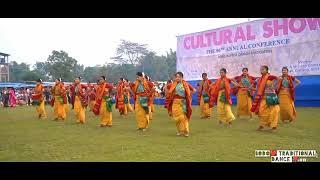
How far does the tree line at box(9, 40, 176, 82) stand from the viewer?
2719 cm

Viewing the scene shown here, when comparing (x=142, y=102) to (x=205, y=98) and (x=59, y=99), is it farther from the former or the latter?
(x=59, y=99)

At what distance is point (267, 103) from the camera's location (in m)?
9.58

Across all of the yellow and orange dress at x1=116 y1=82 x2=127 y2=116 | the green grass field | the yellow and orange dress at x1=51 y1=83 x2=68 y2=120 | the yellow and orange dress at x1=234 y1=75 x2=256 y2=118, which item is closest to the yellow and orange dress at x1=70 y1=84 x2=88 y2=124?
the yellow and orange dress at x1=51 y1=83 x2=68 y2=120

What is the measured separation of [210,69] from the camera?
20859 millimetres

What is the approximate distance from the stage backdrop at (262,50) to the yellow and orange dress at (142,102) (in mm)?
8545

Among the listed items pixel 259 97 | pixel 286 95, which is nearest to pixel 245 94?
pixel 286 95

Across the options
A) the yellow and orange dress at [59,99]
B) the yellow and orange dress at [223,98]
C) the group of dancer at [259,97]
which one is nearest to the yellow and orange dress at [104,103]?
the yellow and orange dress at [59,99]

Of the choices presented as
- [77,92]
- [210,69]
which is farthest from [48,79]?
[77,92]

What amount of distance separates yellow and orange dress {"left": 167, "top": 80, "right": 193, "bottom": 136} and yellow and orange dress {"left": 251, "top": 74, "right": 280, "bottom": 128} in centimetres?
169

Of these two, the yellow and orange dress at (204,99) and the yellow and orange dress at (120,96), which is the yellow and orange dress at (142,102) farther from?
the yellow and orange dress at (120,96)

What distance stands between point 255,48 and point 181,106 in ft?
33.2
